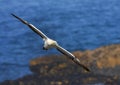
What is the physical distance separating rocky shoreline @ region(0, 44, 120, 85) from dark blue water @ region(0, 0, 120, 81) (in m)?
1.41

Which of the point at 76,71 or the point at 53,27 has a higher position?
the point at 53,27

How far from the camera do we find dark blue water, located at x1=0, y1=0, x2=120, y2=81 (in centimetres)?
3284

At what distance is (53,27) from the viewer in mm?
38781

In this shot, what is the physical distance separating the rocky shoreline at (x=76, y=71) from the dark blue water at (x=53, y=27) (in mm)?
1405

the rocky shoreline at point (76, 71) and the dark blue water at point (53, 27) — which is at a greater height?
the dark blue water at point (53, 27)

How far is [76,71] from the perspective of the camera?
28.0 meters

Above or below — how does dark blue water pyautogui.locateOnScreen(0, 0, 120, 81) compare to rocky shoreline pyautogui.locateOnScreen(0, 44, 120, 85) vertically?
above

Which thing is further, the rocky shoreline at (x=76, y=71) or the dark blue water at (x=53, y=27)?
the dark blue water at (x=53, y=27)

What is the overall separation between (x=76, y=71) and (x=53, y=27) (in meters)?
11.7

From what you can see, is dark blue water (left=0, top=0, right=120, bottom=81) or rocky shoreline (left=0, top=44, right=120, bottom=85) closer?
rocky shoreline (left=0, top=44, right=120, bottom=85)

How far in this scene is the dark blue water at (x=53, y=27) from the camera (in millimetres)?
32844

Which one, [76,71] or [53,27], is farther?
[53,27]

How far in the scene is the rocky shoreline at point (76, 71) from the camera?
26703mm

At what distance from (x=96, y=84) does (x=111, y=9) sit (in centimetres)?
1843
